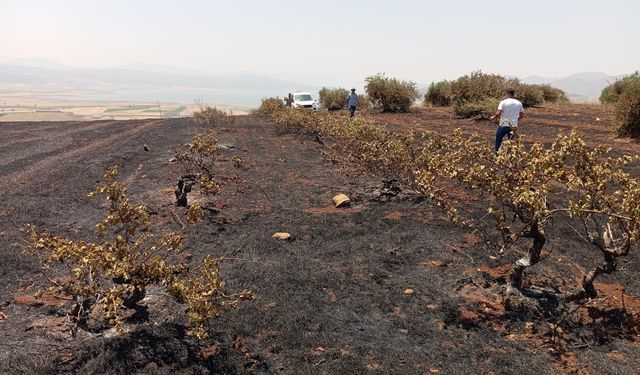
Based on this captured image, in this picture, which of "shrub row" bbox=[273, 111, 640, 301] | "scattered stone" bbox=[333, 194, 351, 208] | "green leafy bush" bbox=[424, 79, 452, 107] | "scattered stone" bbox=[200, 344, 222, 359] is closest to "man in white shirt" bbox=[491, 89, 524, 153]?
"scattered stone" bbox=[333, 194, 351, 208]

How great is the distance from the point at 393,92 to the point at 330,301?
25.3 meters

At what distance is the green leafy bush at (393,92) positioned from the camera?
28.2 m

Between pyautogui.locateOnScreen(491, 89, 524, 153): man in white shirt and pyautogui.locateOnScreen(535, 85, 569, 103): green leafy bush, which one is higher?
pyautogui.locateOnScreen(535, 85, 569, 103): green leafy bush

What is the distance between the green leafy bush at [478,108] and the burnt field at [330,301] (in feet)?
49.3

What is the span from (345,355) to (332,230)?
324 centimetres

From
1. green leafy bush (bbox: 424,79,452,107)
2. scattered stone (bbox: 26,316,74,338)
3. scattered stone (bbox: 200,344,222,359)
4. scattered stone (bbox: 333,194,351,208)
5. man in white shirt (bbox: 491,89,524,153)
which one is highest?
green leafy bush (bbox: 424,79,452,107)

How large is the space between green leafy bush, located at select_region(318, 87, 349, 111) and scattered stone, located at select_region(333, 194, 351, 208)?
2610 centimetres

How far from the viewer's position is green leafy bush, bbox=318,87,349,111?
111ft

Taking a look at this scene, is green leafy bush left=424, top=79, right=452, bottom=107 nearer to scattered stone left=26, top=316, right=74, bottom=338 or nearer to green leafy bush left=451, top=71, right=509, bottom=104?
green leafy bush left=451, top=71, right=509, bottom=104

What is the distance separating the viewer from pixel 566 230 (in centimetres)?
695

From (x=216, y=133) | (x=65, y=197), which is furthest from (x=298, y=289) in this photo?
(x=216, y=133)

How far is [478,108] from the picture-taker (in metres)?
22.7

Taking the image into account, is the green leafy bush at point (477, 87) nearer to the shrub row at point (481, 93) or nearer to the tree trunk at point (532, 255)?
the shrub row at point (481, 93)

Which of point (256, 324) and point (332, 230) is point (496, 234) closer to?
point (332, 230)
